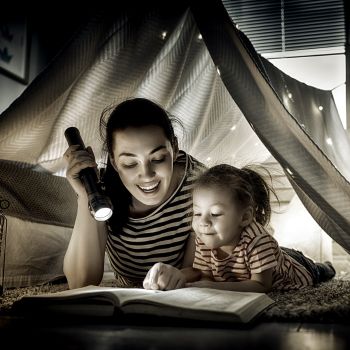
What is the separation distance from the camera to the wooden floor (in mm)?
700

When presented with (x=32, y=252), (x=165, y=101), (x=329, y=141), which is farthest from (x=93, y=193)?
(x=329, y=141)

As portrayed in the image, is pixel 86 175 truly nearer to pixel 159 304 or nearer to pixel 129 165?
pixel 129 165

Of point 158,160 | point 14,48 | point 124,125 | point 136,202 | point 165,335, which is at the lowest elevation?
point 165,335

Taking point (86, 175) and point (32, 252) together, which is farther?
point (32, 252)

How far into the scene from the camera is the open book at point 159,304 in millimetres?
816

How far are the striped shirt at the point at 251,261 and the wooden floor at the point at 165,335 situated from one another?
416 millimetres

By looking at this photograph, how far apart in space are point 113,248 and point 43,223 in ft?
0.97

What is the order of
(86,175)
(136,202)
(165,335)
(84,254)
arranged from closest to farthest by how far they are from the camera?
1. (165,335)
2. (86,175)
3. (84,254)
4. (136,202)

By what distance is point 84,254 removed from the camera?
4.71ft

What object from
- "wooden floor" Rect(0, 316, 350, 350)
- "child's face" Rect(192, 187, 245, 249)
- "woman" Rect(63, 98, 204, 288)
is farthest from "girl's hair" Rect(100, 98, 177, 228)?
"wooden floor" Rect(0, 316, 350, 350)

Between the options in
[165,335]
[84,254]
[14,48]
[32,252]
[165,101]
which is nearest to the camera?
[165,335]

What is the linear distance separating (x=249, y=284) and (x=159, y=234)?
15.4 inches

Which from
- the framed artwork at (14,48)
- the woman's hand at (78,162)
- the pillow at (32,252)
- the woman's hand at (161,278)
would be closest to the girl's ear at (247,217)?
the woman's hand at (161,278)

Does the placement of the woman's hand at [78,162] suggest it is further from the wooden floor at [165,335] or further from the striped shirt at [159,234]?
the wooden floor at [165,335]
